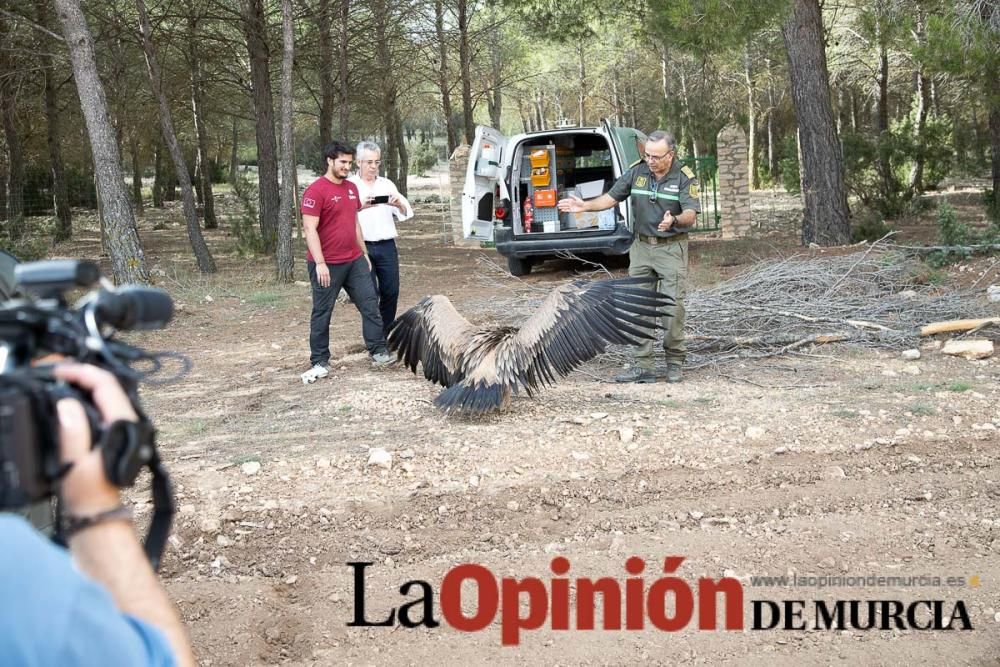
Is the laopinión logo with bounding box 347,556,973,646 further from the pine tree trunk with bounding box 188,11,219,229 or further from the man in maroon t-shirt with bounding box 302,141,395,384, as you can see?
the pine tree trunk with bounding box 188,11,219,229

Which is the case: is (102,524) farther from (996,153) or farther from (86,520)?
(996,153)

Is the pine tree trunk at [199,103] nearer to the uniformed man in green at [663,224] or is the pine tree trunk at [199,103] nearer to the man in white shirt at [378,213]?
the man in white shirt at [378,213]

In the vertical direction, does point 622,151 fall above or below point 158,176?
below

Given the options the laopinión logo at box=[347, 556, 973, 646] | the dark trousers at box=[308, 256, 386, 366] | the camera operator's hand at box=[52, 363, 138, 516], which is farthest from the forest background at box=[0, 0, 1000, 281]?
the camera operator's hand at box=[52, 363, 138, 516]

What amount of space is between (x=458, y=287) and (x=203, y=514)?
8.17 metres

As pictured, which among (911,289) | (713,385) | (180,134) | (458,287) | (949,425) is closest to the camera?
(949,425)

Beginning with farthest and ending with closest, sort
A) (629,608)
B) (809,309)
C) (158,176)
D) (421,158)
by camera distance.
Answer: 1. (421,158)
2. (158,176)
3. (809,309)
4. (629,608)

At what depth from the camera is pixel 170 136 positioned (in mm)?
13766

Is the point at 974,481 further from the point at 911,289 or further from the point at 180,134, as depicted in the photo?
the point at 180,134

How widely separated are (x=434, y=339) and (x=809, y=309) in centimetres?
350

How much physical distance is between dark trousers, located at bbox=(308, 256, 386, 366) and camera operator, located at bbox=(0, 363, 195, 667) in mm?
5853

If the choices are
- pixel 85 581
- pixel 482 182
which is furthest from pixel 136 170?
pixel 85 581

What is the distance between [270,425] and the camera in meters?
5.95

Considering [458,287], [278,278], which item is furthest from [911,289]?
[278,278]
